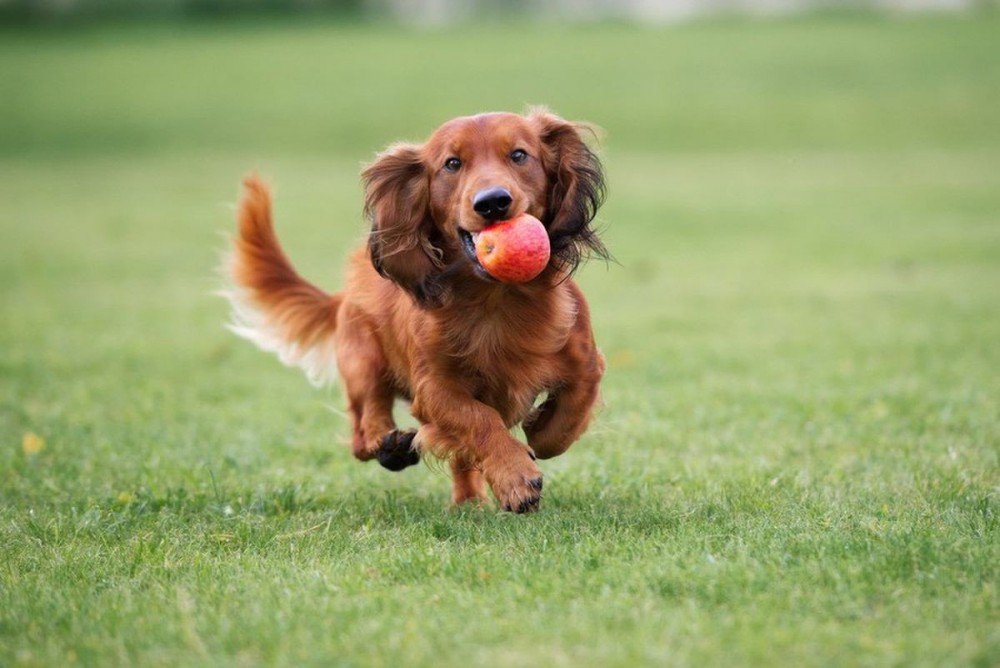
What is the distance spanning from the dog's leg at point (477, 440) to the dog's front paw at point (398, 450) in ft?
0.46

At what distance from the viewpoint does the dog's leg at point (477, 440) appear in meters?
4.35

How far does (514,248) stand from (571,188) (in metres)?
0.56

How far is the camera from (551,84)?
29.4 metres

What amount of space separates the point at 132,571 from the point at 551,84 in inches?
1036

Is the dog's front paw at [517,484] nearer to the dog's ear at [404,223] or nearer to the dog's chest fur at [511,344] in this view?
the dog's chest fur at [511,344]

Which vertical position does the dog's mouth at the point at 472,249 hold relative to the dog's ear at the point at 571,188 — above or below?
below

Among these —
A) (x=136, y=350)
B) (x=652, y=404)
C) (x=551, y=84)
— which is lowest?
(x=136, y=350)

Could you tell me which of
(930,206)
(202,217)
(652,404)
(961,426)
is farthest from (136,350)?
(930,206)

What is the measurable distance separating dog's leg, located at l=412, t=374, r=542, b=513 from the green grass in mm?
125

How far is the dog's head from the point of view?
453cm

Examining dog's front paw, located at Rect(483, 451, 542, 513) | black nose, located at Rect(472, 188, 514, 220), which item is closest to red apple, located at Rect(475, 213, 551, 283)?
black nose, located at Rect(472, 188, 514, 220)

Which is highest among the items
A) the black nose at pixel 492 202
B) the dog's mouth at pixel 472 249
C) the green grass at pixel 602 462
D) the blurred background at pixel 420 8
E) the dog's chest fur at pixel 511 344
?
the blurred background at pixel 420 8

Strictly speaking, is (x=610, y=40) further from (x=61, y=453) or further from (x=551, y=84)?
(x=61, y=453)

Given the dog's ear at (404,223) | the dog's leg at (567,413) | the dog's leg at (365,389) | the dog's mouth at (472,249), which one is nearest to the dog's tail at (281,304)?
the dog's leg at (365,389)
